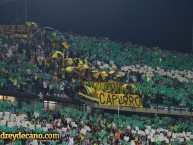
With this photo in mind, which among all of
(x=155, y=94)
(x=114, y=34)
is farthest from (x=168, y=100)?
(x=114, y=34)

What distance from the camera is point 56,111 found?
132 feet

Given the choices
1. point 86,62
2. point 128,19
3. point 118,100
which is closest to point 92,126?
point 118,100

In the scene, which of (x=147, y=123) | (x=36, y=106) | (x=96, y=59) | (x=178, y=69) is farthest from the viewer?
(x=178, y=69)

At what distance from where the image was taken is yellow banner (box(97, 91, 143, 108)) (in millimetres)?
43875

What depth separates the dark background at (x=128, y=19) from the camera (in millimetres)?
62019

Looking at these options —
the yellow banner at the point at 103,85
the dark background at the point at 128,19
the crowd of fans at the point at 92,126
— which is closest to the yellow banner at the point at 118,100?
the crowd of fans at the point at 92,126

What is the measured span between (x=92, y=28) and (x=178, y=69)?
1251 cm

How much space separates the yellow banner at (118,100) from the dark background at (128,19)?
19.0 meters

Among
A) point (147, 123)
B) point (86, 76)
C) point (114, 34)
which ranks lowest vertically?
point (147, 123)

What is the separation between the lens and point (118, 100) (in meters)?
44.5

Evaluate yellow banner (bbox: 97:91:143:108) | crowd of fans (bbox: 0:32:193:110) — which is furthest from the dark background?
yellow banner (bbox: 97:91:143:108)

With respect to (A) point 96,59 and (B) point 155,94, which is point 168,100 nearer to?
(B) point 155,94

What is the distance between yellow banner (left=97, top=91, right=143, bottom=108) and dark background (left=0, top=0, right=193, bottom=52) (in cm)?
1896

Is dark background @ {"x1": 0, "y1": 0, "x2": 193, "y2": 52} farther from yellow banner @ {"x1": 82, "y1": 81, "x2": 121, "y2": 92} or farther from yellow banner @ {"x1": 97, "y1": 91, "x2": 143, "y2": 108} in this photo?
yellow banner @ {"x1": 97, "y1": 91, "x2": 143, "y2": 108}
